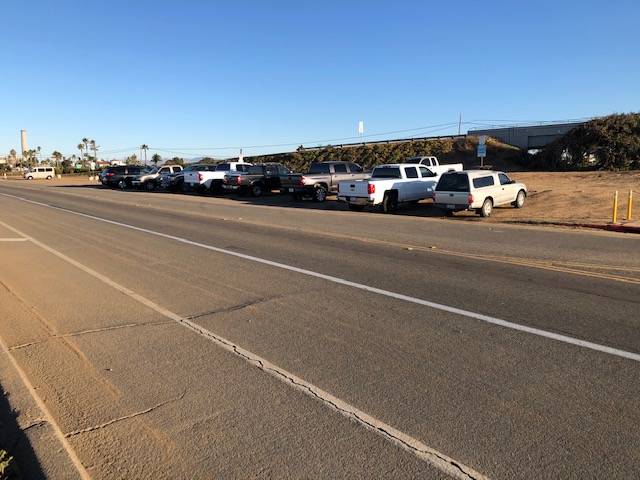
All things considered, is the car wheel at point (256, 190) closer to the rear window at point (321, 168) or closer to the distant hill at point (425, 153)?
the rear window at point (321, 168)

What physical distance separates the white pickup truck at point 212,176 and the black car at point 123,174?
1175 centimetres

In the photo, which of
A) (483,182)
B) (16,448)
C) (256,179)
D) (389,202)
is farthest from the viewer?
(256,179)

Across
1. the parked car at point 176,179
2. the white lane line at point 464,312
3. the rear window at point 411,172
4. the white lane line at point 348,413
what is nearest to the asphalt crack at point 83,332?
the white lane line at point 348,413

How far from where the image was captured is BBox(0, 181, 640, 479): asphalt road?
127 inches

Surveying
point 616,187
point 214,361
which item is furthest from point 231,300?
point 616,187

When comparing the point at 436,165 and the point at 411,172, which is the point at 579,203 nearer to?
the point at 411,172

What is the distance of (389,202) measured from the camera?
2052 centimetres

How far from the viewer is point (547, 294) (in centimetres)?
698

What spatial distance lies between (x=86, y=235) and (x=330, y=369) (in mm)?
11209

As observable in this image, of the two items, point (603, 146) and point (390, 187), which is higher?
point (603, 146)

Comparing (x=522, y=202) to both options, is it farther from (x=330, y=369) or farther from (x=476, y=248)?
(x=330, y=369)

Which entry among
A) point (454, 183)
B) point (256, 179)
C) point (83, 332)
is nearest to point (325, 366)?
point (83, 332)

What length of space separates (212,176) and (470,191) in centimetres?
1859

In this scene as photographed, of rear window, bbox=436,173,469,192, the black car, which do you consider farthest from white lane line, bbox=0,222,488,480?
the black car
